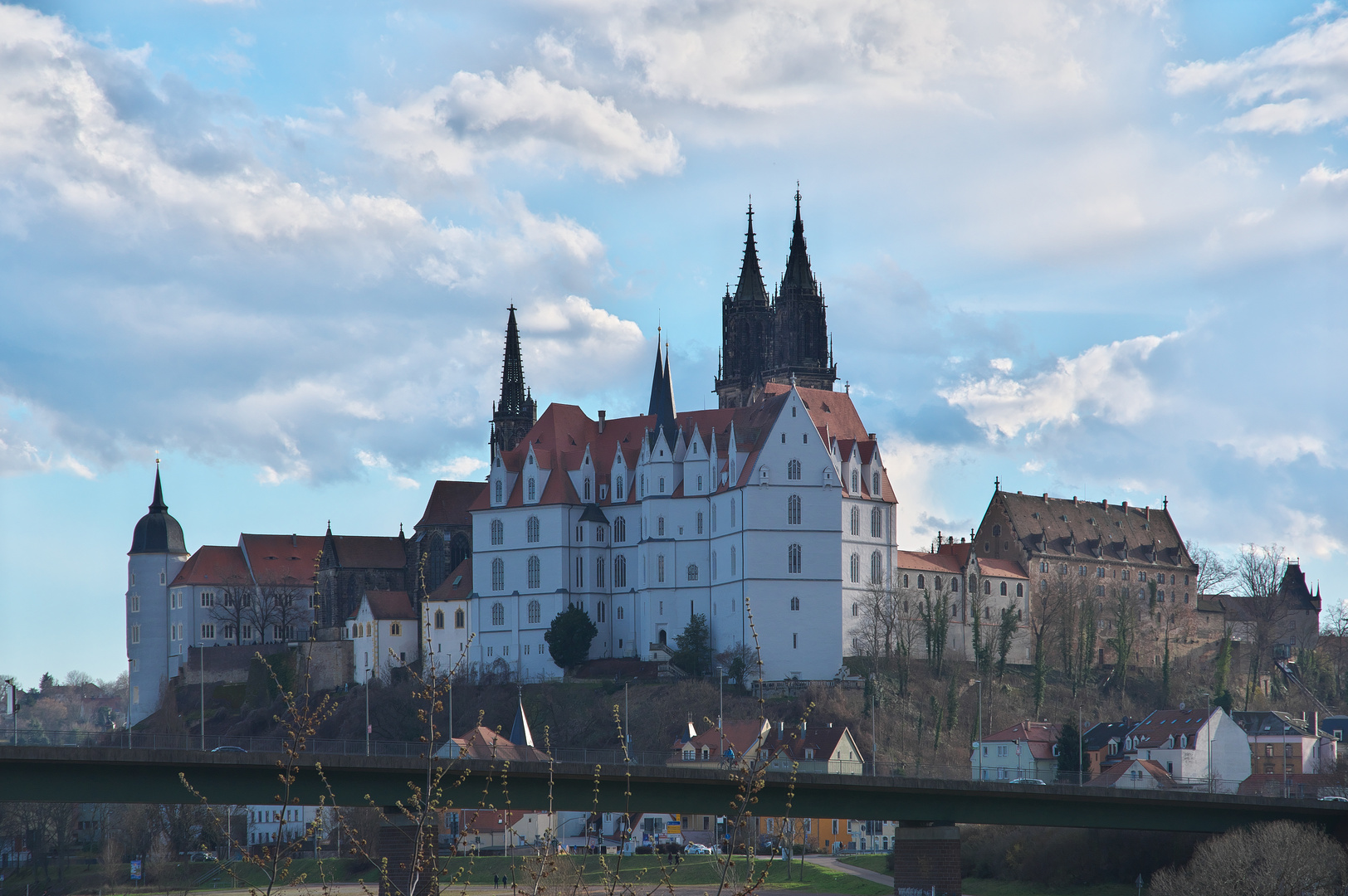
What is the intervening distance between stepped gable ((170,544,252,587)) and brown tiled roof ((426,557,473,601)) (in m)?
22.2

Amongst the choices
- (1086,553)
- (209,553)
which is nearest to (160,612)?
(209,553)

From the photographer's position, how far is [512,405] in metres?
149

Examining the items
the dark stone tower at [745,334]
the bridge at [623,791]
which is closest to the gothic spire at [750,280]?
the dark stone tower at [745,334]

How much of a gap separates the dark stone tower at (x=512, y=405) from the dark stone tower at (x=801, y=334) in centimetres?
2056

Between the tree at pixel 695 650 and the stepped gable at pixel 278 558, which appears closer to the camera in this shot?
the tree at pixel 695 650

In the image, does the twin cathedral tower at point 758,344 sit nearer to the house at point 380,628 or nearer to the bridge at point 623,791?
the house at point 380,628

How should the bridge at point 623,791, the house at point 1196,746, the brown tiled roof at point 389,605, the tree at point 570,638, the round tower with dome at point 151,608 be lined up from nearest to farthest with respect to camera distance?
the bridge at point 623,791
the house at point 1196,746
the tree at point 570,638
the brown tiled roof at point 389,605
the round tower with dome at point 151,608

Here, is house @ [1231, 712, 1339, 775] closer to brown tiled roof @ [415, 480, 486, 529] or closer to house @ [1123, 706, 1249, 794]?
house @ [1123, 706, 1249, 794]

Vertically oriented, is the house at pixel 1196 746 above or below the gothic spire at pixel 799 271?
below

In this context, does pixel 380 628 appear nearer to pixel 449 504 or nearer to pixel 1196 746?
pixel 449 504

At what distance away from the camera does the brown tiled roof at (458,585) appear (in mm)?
125688

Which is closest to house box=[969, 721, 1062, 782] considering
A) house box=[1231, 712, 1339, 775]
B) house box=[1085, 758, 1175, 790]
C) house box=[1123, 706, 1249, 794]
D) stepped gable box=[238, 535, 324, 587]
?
house box=[1123, 706, 1249, 794]

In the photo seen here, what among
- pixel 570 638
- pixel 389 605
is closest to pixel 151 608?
pixel 389 605

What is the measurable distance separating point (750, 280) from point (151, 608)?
56.6m
